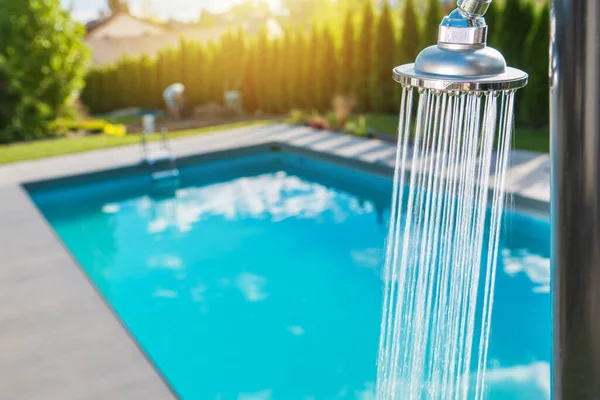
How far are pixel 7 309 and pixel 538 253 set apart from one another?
4.83 meters

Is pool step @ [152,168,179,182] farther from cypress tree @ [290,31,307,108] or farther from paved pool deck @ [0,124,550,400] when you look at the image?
cypress tree @ [290,31,307,108]

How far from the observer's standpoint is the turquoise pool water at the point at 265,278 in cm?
427

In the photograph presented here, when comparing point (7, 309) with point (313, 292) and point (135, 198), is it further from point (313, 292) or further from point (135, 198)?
point (135, 198)

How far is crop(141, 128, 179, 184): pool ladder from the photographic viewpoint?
29.6 feet

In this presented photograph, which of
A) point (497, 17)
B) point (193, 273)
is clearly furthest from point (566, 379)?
point (497, 17)

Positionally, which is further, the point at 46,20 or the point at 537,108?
the point at 46,20

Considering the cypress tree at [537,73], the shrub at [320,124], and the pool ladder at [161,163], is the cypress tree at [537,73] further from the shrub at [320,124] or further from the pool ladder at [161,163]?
the pool ladder at [161,163]

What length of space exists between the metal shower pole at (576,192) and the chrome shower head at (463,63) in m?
0.10

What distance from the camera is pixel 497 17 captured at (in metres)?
10.2

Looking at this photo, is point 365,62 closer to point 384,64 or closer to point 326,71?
point 384,64

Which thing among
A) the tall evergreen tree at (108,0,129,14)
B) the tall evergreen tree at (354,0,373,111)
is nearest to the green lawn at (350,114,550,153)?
the tall evergreen tree at (354,0,373,111)

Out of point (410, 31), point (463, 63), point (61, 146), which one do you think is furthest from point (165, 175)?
point (463, 63)

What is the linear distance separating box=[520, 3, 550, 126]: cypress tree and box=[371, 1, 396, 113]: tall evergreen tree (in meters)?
2.99

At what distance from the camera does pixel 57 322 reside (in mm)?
4148
